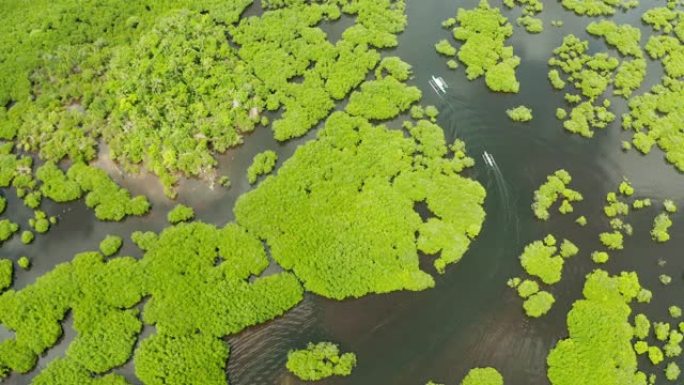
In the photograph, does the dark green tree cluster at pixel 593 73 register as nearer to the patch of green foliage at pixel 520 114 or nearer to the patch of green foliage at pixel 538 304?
the patch of green foliage at pixel 520 114

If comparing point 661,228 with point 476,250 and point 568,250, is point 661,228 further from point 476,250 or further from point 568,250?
point 476,250

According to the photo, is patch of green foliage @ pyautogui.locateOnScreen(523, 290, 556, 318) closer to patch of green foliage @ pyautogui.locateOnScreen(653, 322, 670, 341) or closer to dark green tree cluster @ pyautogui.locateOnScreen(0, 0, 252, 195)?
patch of green foliage @ pyautogui.locateOnScreen(653, 322, 670, 341)

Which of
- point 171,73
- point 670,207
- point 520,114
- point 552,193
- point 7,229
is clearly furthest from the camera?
point 171,73

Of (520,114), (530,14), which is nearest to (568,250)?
(520,114)

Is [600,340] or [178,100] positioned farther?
[178,100]

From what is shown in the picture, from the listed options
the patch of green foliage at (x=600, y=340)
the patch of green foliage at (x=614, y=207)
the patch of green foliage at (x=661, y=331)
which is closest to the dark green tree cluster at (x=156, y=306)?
the patch of green foliage at (x=600, y=340)

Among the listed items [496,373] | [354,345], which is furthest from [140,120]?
[496,373]
